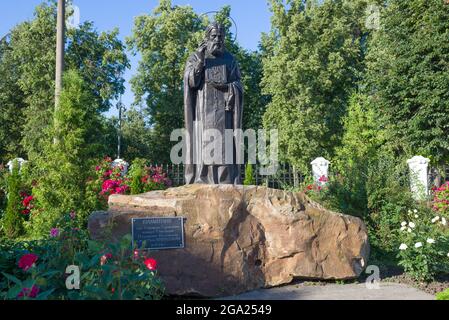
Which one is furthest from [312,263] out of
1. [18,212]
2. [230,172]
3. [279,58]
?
[279,58]

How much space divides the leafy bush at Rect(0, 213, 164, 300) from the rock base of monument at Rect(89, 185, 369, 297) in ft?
3.07

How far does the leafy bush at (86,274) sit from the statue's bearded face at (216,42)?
136 inches

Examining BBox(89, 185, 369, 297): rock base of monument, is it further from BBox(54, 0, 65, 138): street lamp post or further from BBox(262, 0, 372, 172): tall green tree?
BBox(262, 0, 372, 172): tall green tree

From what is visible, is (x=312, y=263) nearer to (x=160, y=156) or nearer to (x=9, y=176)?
(x=9, y=176)

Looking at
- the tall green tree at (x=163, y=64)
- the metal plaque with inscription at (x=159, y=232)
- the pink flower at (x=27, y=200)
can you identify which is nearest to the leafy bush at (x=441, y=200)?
the metal plaque with inscription at (x=159, y=232)

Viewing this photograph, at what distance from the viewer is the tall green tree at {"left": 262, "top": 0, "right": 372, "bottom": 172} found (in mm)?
20984

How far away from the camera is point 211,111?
6.55 meters

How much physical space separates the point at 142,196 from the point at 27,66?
19121 millimetres

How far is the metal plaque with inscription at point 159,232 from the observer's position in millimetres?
5023

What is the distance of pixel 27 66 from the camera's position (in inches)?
856

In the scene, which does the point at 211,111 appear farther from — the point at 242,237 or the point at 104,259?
the point at 104,259

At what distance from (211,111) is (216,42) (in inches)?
39.5

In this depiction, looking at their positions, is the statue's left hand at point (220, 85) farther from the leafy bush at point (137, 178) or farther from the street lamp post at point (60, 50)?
the street lamp post at point (60, 50)

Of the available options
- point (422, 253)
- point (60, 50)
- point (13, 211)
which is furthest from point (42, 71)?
point (422, 253)
